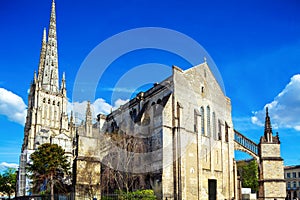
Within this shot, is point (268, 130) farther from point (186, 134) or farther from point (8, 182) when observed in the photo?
point (8, 182)

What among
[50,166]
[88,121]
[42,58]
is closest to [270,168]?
[88,121]

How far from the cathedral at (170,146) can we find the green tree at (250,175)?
69.3ft

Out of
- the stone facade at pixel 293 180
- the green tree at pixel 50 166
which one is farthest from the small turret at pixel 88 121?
the stone facade at pixel 293 180

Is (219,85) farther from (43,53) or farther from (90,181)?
(43,53)

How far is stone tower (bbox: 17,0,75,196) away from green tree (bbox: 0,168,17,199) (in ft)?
20.7

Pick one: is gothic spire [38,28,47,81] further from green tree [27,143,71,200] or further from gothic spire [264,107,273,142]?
gothic spire [264,107,273,142]

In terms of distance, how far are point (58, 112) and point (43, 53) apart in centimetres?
1945

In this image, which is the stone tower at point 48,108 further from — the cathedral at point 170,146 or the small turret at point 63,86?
the cathedral at point 170,146

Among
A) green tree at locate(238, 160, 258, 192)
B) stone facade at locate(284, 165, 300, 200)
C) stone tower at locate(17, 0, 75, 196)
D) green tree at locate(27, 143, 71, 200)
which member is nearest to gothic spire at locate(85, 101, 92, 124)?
green tree at locate(27, 143, 71, 200)

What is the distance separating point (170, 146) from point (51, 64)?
68.1m

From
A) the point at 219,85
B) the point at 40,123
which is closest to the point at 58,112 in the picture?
the point at 40,123

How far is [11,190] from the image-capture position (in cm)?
7794

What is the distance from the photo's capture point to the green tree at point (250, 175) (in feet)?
186

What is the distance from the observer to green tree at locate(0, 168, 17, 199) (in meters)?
76.9
